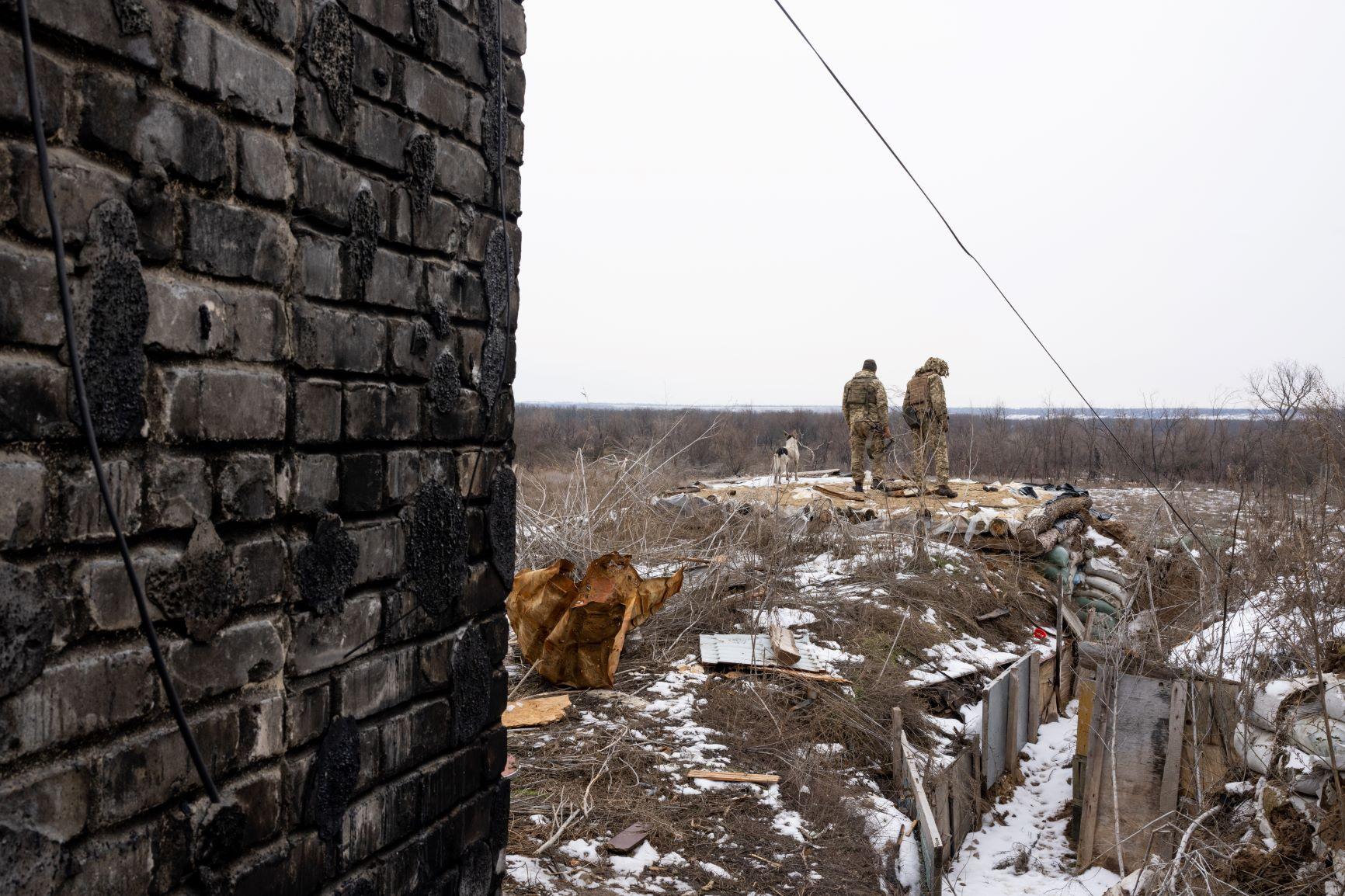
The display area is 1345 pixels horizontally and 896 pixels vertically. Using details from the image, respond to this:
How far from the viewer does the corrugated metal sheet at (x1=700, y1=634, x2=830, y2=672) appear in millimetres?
7074

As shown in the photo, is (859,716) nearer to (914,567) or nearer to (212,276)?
(914,567)

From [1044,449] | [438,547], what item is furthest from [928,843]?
[1044,449]

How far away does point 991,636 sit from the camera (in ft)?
31.0

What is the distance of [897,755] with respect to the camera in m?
5.88

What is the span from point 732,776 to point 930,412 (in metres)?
9.49

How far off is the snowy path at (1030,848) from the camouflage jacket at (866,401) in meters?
6.24

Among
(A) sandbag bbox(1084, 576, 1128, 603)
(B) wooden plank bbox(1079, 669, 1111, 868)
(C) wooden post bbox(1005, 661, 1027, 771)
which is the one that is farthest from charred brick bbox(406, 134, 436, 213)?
(A) sandbag bbox(1084, 576, 1128, 603)

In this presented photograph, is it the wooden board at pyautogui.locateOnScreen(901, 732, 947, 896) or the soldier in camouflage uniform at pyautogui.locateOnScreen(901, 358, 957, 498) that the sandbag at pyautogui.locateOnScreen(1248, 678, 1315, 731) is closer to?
the wooden board at pyautogui.locateOnScreen(901, 732, 947, 896)

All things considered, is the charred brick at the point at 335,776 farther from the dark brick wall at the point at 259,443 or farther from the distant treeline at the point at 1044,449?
the distant treeline at the point at 1044,449

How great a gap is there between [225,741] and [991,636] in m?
9.02

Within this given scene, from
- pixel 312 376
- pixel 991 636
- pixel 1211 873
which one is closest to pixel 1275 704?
pixel 1211 873

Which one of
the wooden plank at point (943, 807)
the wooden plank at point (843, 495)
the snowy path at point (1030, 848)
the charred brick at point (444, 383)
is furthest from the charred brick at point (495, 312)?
the wooden plank at point (843, 495)

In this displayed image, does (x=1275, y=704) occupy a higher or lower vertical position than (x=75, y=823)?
lower

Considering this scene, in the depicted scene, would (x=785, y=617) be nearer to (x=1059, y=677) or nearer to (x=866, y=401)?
(x=1059, y=677)
